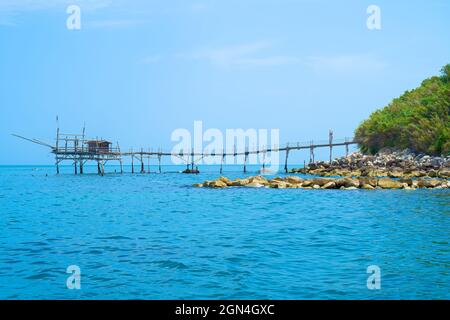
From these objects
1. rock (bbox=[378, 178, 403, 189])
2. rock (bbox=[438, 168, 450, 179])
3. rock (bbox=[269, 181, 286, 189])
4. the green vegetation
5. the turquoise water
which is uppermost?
the green vegetation

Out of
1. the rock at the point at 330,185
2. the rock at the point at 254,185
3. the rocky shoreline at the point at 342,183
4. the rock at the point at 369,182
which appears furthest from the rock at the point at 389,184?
the rock at the point at 254,185

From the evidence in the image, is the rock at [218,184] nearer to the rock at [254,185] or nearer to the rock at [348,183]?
the rock at [254,185]

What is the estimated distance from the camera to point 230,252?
41.9 ft

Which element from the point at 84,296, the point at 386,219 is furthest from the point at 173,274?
the point at 386,219

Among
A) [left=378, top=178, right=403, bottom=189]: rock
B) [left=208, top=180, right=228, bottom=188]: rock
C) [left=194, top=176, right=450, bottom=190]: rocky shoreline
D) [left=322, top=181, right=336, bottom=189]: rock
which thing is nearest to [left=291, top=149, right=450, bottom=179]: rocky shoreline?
[left=194, top=176, right=450, bottom=190]: rocky shoreline

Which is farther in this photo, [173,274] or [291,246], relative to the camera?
[291,246]

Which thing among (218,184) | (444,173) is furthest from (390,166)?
(218,184)

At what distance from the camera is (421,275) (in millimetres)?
10102

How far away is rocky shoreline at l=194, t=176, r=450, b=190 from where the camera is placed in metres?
34.0

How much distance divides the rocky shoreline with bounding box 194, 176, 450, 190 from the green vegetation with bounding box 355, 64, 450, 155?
19977mm

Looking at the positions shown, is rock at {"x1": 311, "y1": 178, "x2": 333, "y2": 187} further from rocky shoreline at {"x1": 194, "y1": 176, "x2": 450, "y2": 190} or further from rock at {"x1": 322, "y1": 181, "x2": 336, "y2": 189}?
rock at {"x1": 322, "y1": 181, "x2": 336, "y2": 189}

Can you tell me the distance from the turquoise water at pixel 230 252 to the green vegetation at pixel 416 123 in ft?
114
